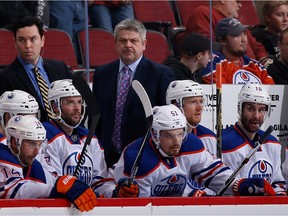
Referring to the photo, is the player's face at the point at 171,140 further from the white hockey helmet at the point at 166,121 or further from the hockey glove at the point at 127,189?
the hockey glove at the point at 127,189

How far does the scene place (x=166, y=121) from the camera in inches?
231

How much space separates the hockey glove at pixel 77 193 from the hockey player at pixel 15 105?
908 mm

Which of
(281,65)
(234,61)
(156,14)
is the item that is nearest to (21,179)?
(234,61)

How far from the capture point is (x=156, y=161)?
19.4 feet

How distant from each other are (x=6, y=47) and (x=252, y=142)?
1.86m

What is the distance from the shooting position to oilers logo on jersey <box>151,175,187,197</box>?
5926 millimetres

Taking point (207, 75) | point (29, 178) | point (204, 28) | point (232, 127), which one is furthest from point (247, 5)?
point (29, 178)

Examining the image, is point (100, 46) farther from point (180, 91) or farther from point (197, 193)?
point (197, 193)

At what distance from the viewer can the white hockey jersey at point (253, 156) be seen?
642 cm

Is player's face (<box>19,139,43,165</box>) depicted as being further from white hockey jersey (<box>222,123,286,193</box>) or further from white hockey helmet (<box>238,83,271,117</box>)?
white hockey helmet (<box>238,83,271,117</box>)

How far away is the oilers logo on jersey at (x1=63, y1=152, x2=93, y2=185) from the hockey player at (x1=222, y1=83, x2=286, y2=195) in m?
0.86

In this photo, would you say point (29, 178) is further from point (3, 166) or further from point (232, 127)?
point (232, 127)

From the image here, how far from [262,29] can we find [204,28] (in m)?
0.84

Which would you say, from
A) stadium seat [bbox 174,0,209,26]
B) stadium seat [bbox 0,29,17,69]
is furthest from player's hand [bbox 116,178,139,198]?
stadium seat [bbox 174,0,209,26]
